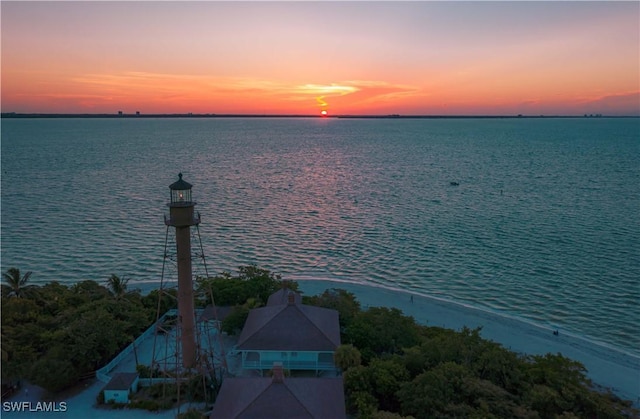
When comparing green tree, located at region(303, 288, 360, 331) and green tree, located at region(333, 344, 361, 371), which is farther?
green tree, located at region(303, 288, 360, 331)

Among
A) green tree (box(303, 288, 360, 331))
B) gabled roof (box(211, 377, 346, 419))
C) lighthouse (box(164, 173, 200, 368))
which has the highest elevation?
lighthouse (box(164, 173, 200, 368))

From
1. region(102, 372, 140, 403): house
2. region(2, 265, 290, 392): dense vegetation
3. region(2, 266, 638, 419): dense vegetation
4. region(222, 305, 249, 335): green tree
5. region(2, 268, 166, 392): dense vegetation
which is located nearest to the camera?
region(2, 266, 638, 419): dense vegetation

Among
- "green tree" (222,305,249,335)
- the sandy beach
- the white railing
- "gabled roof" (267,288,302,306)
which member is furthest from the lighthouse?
the sandy beach

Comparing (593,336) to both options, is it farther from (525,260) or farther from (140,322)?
(140,322)

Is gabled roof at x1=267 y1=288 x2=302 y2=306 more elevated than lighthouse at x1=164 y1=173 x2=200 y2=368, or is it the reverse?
lighthouse at x1=164 y1=173 x2=200 y2=368

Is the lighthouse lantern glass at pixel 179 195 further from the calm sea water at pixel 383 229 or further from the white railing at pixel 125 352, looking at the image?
the calm sea water at pixel 383 229

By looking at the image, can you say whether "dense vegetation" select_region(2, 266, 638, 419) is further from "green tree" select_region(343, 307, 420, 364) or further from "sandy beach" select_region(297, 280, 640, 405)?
"sandy beach" select_region(297, 280, 640, 405)

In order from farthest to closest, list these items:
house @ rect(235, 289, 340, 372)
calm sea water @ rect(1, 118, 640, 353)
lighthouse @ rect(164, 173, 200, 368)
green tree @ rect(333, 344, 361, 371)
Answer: calm sea water @ rect(1, 118, 640, 353), house @ rect(235, 289, 340, 372), green tree @ rect(333, 344, 361, 371), lighthouse @ rect(164, 173, 200, 368)
